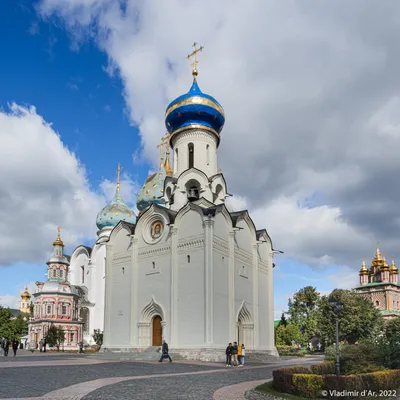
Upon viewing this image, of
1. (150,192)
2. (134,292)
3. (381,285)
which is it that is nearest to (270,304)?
(134,292)

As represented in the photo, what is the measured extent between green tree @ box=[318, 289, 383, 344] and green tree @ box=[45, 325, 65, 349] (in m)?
21.8

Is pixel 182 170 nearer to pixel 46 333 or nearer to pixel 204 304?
pixel 204 304

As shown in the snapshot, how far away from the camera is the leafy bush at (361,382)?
8562mm

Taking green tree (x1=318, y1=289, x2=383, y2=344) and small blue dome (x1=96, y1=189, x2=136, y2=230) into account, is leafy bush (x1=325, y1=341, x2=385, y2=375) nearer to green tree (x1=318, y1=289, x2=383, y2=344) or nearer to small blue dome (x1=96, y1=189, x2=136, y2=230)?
green tree (x1=318, y1=289, x2=383, y2=344)

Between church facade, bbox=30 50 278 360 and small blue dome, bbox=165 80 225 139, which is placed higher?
small blue dome, bbox=165 80 225 139

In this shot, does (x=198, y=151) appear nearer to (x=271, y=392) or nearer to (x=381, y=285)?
(x=271, y=392)

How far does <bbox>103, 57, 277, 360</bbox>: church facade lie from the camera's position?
21688mm

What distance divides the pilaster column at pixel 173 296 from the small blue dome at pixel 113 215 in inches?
758

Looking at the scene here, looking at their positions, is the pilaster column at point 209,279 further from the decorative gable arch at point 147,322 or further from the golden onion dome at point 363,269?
the golden onion dome at point 363,269

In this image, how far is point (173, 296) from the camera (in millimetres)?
22359

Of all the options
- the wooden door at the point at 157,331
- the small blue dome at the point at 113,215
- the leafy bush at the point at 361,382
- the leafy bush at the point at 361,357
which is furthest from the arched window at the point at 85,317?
the leafy bush at the point at 361,382

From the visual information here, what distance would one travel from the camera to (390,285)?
69062 millimetres

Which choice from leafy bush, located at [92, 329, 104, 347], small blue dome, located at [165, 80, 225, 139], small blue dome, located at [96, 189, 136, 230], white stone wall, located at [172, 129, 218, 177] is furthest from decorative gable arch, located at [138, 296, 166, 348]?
small blue dome, located at [96, 189, 136, 230]

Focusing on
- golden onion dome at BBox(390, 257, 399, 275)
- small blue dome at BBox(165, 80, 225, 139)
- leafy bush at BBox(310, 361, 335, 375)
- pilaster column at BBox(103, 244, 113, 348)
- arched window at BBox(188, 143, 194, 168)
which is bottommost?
leafy bush at BBox(310, 361, 335, 375)
